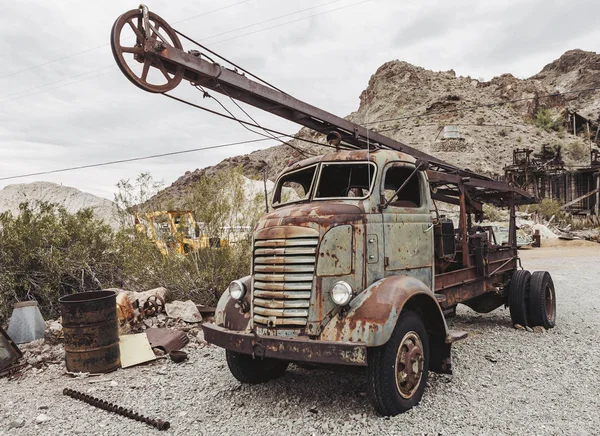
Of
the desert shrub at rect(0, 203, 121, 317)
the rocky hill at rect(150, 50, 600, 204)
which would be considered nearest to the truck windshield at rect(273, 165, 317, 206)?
the desert shrub at rect(0, 203, 121, 317)

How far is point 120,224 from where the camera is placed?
9.05m

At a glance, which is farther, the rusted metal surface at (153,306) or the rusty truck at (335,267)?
the rusted metal surface at (153,306)

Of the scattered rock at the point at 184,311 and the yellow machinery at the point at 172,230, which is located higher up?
the yellow machinery at the point at 172,230

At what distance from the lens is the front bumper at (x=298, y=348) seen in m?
3.50

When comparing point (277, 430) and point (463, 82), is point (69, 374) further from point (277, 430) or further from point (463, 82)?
point (463, 82)

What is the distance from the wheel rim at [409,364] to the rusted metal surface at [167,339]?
3379 millimetres

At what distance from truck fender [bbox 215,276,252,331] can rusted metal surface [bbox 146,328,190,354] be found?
1829 mm

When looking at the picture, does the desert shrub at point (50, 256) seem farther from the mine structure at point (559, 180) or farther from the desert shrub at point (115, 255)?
the mine structure at point (559, 180)

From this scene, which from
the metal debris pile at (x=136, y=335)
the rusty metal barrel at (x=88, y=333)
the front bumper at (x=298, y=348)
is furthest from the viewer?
the metal debris pile at (x=136, y=335)

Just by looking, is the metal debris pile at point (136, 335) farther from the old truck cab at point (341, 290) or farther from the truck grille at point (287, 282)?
the truck grille at point (287, 282)

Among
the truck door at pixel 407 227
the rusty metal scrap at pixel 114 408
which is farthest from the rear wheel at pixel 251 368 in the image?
the truck door at pixel 407 227

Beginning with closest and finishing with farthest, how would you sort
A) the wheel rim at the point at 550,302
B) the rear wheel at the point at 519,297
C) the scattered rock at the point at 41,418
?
the scattered rock at the point at 41,418 < the rear wheel at the point at 519,297 < the wheel rim at the point at 550,302

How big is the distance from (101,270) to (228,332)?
213 inches

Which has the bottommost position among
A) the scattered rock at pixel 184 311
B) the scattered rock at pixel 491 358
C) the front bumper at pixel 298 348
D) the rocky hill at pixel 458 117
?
the scattered rock at pixel 491 358
